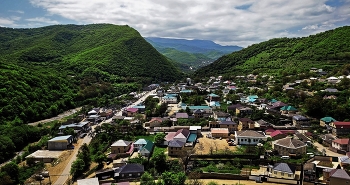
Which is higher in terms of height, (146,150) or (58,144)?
(146,150)

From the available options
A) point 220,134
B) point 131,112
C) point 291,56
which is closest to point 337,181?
point 220,134

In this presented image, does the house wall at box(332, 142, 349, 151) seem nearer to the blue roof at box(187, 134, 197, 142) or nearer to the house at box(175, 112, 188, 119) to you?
the blue roof at box(187, 134, 197, 142)

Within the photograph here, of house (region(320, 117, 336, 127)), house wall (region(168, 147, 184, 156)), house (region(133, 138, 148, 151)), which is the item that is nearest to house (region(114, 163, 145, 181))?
house wall (region(168, 147, 184, 156))

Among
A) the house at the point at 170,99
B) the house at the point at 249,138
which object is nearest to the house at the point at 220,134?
the house at the point at 249,138

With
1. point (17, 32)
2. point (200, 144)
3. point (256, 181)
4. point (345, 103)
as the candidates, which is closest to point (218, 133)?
point (200, 144)

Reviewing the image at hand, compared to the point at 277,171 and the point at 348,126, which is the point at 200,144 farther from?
the point at 348,126

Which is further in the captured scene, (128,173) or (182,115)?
(182,115)

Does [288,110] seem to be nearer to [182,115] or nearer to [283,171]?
[182,115]
